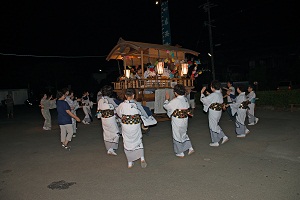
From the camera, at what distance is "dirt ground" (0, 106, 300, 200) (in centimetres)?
405

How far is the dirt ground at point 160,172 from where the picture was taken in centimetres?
405

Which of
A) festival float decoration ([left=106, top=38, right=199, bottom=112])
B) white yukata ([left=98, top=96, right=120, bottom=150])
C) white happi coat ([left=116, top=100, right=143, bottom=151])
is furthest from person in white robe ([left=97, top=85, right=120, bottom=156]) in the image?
festival float decoration ([left=106, top=38, right=199, bottom=112])

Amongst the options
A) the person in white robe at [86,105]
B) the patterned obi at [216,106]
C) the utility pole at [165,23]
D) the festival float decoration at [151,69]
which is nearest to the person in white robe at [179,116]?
the patterned obi at [216,106]

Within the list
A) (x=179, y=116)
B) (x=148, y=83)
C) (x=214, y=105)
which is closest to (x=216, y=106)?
(x=214, y=105)

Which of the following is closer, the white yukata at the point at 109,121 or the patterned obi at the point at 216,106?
the white yukata at the point at 109,121

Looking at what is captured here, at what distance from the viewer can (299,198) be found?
143 inches

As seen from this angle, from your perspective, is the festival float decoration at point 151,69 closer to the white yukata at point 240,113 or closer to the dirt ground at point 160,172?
the dirt ground at point 160,172

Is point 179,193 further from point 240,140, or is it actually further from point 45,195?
point 240,140

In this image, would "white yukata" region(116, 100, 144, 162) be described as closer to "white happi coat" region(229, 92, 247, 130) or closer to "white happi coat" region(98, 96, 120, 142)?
"white happi coat" region(98, 96, 120, 142)

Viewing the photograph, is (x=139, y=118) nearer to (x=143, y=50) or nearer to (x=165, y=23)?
(x=143, y=50)

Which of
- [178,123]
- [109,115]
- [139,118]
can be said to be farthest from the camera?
[109,115]

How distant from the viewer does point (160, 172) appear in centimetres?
502

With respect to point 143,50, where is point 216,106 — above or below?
below

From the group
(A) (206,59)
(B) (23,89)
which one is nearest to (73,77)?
(B) (23,89)
